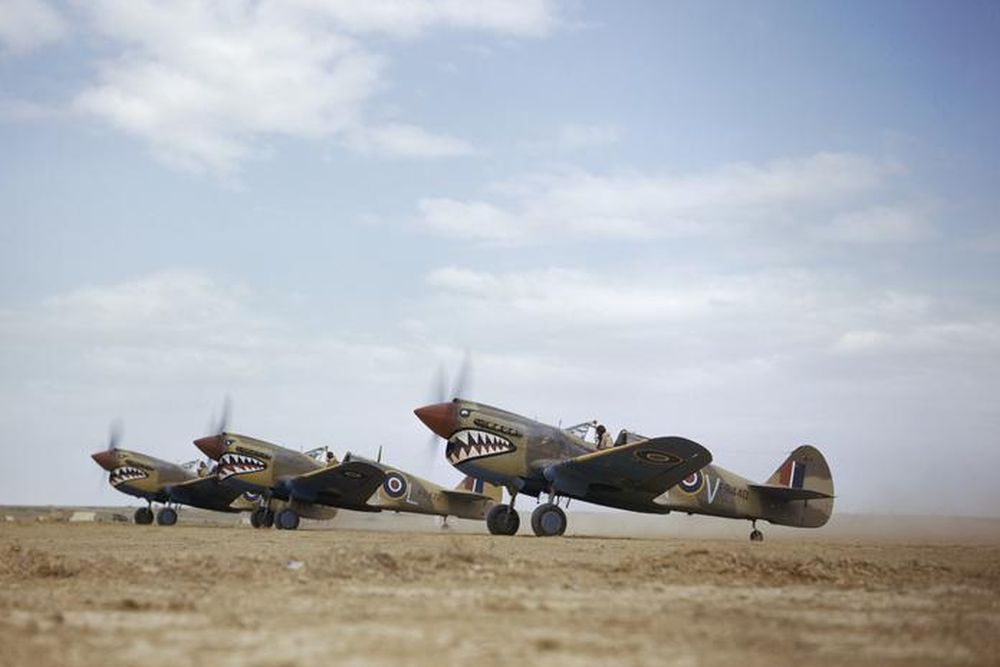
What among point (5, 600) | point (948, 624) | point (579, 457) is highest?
point (579, 457)

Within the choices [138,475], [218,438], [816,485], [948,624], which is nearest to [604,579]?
[948,624]

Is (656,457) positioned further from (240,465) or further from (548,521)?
(240,465)

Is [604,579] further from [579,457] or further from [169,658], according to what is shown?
[579,457]

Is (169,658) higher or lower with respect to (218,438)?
lower

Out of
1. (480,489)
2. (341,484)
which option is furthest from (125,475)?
(480,489)

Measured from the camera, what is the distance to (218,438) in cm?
3472

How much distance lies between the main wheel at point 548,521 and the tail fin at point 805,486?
23.1 feet

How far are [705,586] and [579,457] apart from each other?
1132 centimetres

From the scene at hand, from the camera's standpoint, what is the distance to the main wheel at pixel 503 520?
21297 millimetres

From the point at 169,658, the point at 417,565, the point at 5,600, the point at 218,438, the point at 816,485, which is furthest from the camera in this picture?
the point at 218,438

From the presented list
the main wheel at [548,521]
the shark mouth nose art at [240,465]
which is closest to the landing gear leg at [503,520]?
the main wheel at [548,521]

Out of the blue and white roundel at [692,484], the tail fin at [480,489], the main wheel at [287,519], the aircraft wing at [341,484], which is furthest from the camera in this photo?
the tail fin at [480,489]

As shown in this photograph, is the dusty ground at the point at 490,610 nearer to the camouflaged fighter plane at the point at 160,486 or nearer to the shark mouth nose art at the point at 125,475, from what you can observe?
the camouflaged fighter plane at the point at 160,486

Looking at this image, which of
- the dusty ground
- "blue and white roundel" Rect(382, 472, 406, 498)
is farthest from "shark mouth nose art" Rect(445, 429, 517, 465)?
"blue and white roundel" Rect(382, 472, 406, 498)
